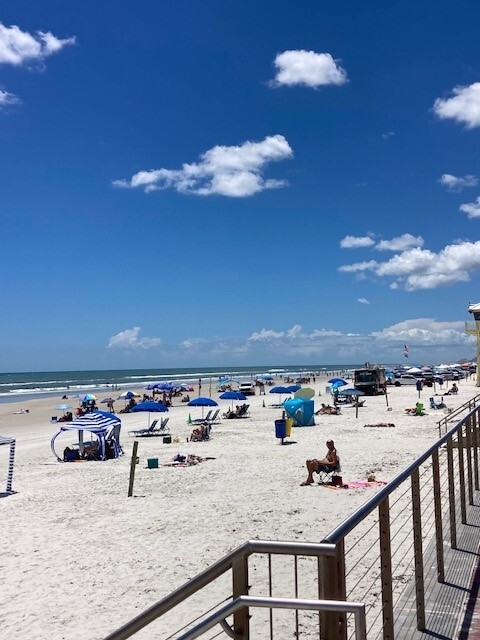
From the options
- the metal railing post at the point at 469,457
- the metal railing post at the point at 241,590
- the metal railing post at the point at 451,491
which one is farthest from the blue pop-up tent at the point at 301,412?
the metal railing post at the point at 241,590

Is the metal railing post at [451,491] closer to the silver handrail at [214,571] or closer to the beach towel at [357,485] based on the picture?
the silver handrail at [214,571]

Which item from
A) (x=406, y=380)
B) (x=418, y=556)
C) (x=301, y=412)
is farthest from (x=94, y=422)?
(x=406, y=380)

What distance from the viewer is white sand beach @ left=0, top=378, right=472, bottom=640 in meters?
7.31

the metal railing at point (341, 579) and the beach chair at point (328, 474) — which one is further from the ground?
the metal railing at point (341, 579)

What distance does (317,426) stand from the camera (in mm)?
26281

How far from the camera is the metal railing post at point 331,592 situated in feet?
7.81

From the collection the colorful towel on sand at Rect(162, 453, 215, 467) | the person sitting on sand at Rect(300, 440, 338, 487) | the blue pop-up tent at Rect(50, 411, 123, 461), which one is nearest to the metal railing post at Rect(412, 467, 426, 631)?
the person sitting on sand at Rect(300, 440, 338, 487)

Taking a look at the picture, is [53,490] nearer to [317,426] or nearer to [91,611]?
[91,611]

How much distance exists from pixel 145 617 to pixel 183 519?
9.01 meters

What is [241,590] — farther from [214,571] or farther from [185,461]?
[185,461]

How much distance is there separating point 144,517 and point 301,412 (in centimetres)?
1596

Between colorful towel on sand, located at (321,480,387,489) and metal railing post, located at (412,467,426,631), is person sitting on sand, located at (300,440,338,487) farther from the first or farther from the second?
metal railing post, located at (412,467,426,631)

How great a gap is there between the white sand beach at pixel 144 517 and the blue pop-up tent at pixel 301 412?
3649 mm

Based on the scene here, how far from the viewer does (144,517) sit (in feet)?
36.6
